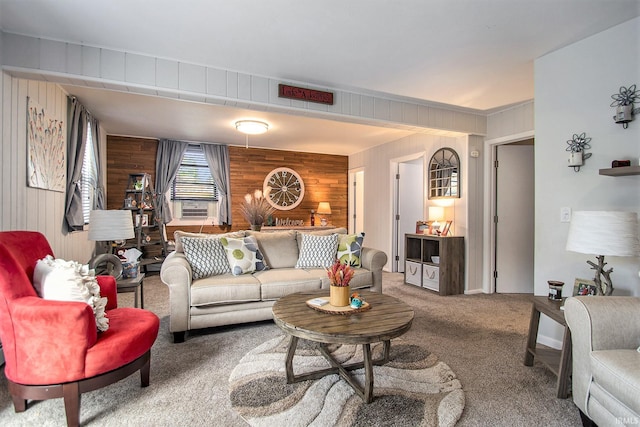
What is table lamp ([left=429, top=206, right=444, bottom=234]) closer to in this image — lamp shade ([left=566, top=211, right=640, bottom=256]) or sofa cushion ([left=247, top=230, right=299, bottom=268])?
sofa cushion ([left=247, top=230, right=299, bottom=268])

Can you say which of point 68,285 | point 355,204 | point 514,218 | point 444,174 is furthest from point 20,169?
point 355,204

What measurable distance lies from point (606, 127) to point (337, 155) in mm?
5488

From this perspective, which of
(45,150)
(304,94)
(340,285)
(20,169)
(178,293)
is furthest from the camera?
(304,94)

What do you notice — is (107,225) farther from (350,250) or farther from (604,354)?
(604,354)

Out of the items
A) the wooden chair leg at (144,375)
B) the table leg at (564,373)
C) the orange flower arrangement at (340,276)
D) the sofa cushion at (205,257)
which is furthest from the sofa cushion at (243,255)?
the table leg at (564,373)

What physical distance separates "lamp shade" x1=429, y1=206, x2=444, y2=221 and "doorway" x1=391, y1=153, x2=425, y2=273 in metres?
1.03

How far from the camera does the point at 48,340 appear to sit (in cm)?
164

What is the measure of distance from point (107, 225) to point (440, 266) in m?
3.90

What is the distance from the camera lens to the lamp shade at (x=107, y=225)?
2801 mm

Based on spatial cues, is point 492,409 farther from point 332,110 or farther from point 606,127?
point 332,110

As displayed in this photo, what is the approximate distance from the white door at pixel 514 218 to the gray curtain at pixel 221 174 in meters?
4.76

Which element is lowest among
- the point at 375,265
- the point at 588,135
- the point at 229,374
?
the point at 229,374

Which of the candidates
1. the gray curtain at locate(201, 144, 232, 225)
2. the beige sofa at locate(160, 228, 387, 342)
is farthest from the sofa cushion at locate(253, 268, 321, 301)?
the gray curtain at locate(201, 144, 232, 225)

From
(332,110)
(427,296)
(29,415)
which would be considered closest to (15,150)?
(29,415)
